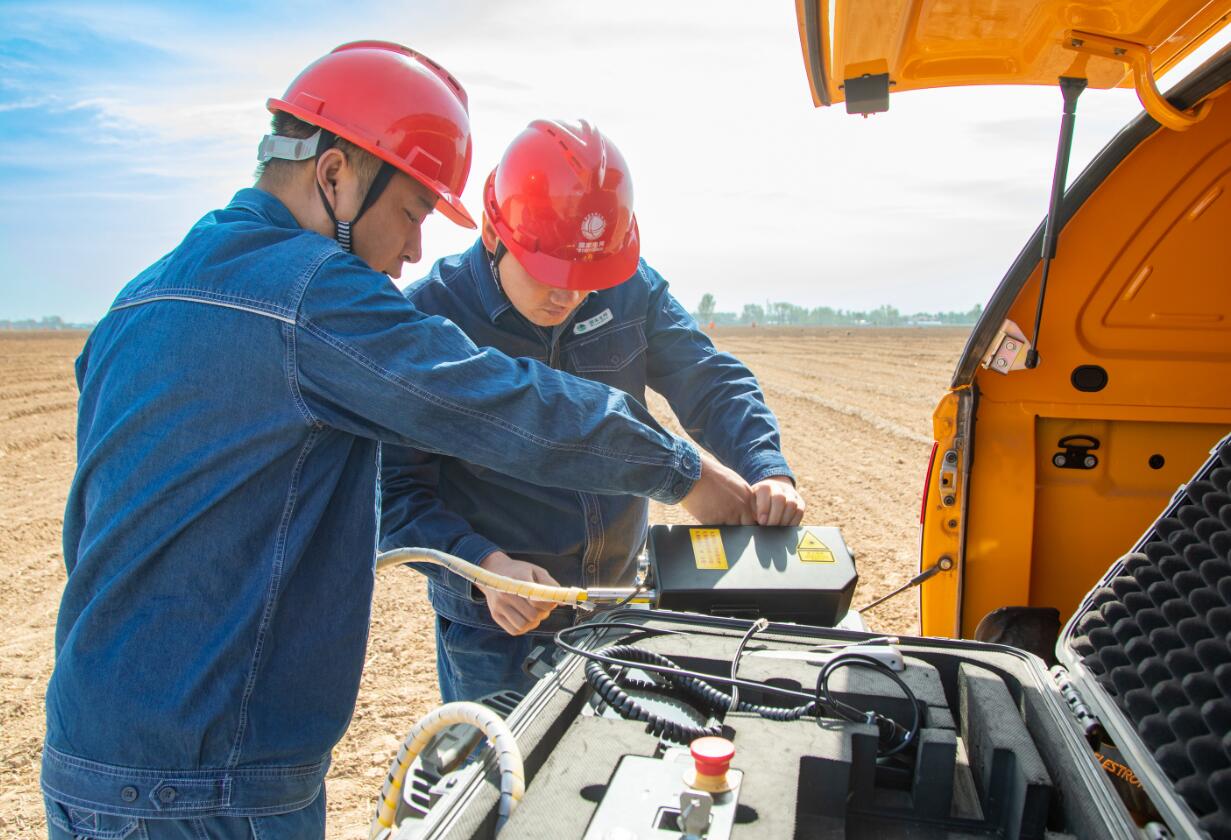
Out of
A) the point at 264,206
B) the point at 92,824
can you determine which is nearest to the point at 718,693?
the point at 92,824

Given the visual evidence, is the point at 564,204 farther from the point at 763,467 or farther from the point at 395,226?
the point at 763,467

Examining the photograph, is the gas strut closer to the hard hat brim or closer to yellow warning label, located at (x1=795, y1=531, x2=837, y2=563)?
yellow warning label, located at (x1=795, y1=531, x2=837, y2=563)

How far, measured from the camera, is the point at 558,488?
2.34m

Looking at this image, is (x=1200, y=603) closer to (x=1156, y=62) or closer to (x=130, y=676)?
(x=1156, y=62)

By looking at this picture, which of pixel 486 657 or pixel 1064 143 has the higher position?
pixel 1064 143

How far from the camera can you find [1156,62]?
1879mm

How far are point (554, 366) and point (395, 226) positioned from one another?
77 cm

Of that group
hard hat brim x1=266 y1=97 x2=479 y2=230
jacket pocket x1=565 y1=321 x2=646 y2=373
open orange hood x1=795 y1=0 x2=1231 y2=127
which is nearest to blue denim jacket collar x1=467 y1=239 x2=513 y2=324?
jacket pocket x1=565 y1=321 x2=646 y2=373

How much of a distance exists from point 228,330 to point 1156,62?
195 cm

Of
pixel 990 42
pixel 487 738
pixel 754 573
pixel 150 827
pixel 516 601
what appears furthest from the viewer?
pixel 516 601

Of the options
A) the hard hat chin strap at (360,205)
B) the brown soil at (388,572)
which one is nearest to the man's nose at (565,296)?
the hard hat chin strap at (360,205)

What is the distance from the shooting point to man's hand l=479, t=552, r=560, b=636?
82.8 inches

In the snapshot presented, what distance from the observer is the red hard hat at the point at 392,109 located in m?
1.86

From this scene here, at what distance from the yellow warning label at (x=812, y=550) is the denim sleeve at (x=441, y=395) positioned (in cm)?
47
